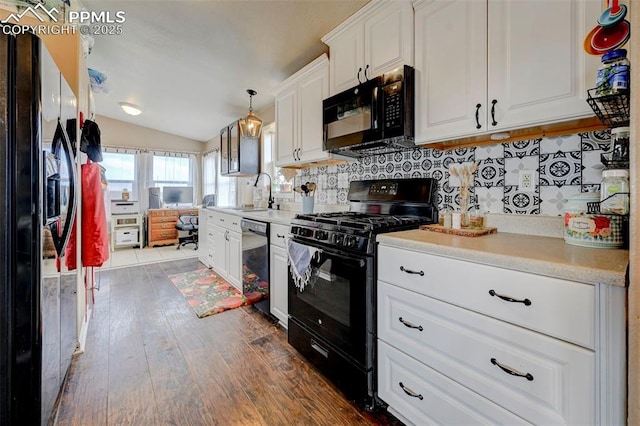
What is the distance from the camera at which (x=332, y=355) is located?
64.1 inches

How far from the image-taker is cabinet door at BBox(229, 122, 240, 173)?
4.09 m

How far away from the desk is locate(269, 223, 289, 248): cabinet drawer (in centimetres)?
443

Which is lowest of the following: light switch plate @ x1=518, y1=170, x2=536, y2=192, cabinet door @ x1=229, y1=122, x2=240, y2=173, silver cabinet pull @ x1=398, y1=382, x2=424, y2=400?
silver cabinet pull @ x1=398, y1=382, x2=424, y2=400

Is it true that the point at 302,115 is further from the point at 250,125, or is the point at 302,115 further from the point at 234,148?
the point at 234,148

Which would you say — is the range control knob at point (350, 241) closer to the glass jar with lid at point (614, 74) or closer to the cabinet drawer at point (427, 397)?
the cabinet drawer at point (427, 397)

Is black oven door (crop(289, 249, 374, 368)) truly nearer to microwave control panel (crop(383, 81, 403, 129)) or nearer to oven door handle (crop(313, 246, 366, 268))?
oven door handle (crop(313, 246, 366, 268))

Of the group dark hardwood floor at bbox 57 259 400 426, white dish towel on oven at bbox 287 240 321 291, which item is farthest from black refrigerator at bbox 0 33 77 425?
white dish towel on oven at bbox 287 240 321 291

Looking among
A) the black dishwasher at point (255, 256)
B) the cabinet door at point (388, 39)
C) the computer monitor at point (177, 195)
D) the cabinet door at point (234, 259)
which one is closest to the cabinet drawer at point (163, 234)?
the computer monitor at point (177, 195)

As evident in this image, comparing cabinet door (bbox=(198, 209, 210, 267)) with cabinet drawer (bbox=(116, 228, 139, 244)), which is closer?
cabinet door (bbox=(198, 209, 210, 267))

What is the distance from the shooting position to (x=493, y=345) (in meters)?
1.01

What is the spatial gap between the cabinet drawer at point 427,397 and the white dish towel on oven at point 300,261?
61 cm

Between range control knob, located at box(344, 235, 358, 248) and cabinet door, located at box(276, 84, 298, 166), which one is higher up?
cabinet door, located at box(276, 84, 298, 166)

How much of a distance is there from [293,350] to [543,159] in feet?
6.21

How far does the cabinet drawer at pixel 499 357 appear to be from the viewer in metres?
0.85
